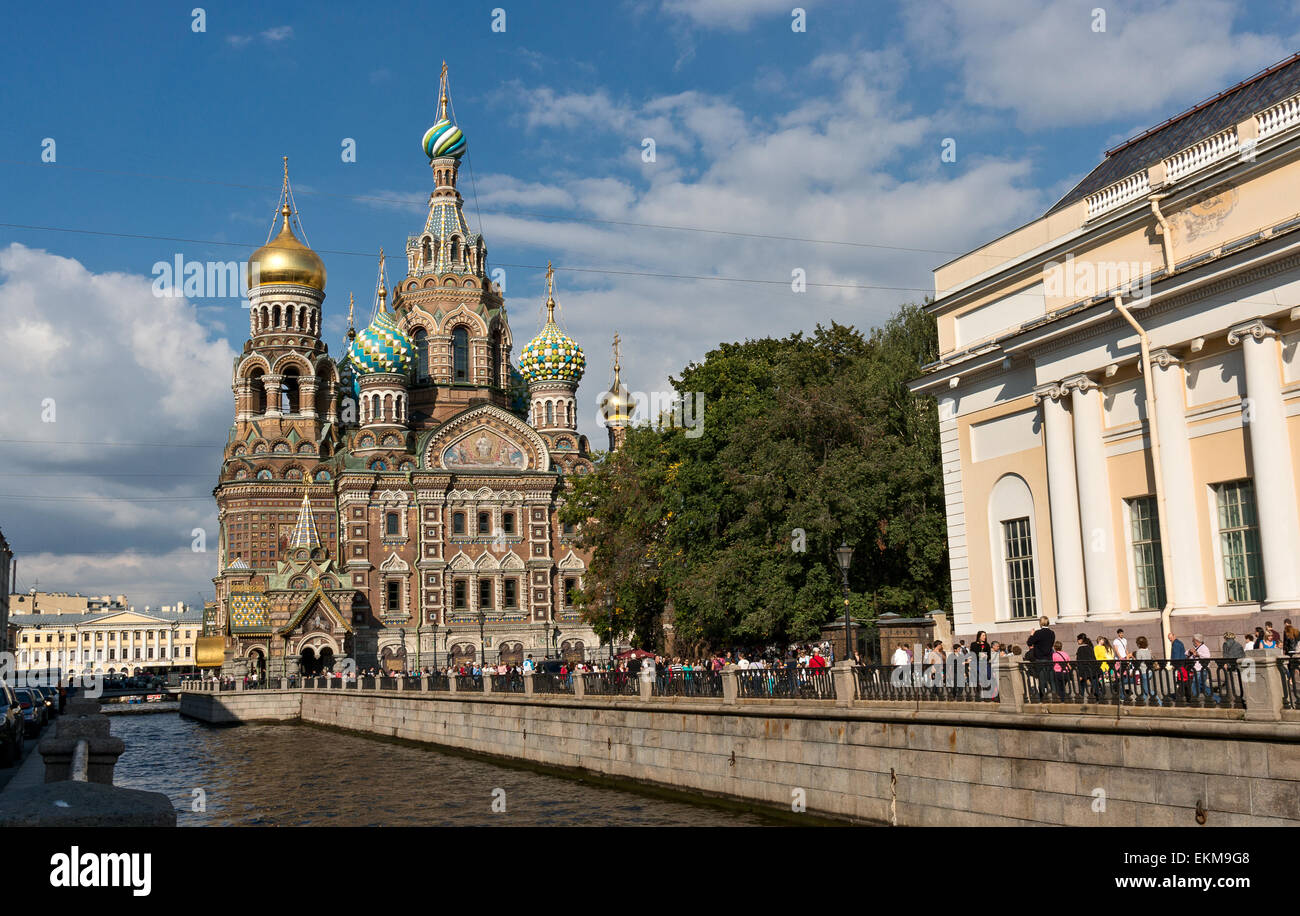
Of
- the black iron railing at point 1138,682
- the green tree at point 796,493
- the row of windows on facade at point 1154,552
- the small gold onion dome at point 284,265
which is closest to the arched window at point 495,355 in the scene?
the small gold onion dome at point 284,265

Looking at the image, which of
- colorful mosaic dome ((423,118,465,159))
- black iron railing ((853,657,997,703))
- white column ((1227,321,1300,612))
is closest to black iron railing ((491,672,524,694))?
black iron railing ((853,657,997,703))

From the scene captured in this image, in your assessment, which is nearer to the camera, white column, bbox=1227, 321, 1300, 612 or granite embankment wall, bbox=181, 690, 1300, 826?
granite embankment wall, bbox=181, 690, 1300, 826

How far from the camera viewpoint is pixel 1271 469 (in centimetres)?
1750

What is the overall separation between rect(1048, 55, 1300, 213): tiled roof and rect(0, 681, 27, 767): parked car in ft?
73.2

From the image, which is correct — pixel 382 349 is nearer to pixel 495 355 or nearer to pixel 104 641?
pixel 495 355

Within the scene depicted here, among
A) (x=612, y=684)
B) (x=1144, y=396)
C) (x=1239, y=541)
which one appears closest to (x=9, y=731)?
(x=612, y=684)

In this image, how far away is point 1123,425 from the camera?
20.5 metres

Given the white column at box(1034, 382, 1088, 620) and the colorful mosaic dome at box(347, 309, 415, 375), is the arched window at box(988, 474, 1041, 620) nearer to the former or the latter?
the white column at box(1034, 382, 1088, 620)

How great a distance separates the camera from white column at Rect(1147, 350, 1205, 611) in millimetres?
18922

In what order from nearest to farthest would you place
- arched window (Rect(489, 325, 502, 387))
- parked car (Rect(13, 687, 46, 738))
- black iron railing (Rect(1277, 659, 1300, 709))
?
black iron railing (Rect(1277, 659, 1300, 709)) → parked car (Rect(13, 687, 46, 738)) → arched window (Rect(489, 325, 502, 387))

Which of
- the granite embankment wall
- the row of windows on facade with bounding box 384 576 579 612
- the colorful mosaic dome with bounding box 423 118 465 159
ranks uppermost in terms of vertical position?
the colorful mosaic dome with bounding box 423 118 465 159
